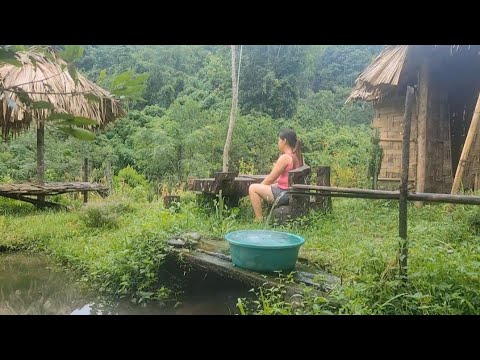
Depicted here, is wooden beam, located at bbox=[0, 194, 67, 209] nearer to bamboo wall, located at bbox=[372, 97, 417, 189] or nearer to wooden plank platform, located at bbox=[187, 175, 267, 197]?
wooden plank platform, located at bbox=[187, 175, 267, 197]

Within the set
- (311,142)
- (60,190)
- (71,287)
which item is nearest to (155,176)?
(60,190)

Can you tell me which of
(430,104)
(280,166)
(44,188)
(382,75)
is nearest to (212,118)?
(382,75)

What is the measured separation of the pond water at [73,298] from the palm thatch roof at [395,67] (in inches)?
95.1

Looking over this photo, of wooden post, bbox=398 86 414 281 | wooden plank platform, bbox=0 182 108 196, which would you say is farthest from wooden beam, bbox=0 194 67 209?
wooden post, bbox=398 86 414 281

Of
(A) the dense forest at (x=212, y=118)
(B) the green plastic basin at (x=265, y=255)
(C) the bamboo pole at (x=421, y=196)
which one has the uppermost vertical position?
(A) the dense forest at (x=212, y=118)

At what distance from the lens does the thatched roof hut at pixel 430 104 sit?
136 inches

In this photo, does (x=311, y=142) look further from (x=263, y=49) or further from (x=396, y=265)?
(x=396, y=265)

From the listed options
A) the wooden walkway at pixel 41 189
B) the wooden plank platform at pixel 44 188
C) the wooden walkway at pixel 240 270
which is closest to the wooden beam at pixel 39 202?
the wooden walkway at pixel 41 189

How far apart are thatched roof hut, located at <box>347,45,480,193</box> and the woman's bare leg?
154cm

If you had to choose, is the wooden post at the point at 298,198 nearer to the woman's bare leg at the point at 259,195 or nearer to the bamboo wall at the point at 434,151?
the woman's bare leg at the point at 259,195

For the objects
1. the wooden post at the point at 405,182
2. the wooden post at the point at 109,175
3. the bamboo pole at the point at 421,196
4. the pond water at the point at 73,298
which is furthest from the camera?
the wooden post at the point at 109,175

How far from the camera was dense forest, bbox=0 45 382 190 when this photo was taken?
3395 millimetres

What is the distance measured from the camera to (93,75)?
3.46 m

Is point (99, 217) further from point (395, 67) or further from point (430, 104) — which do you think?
point (430, 104)
